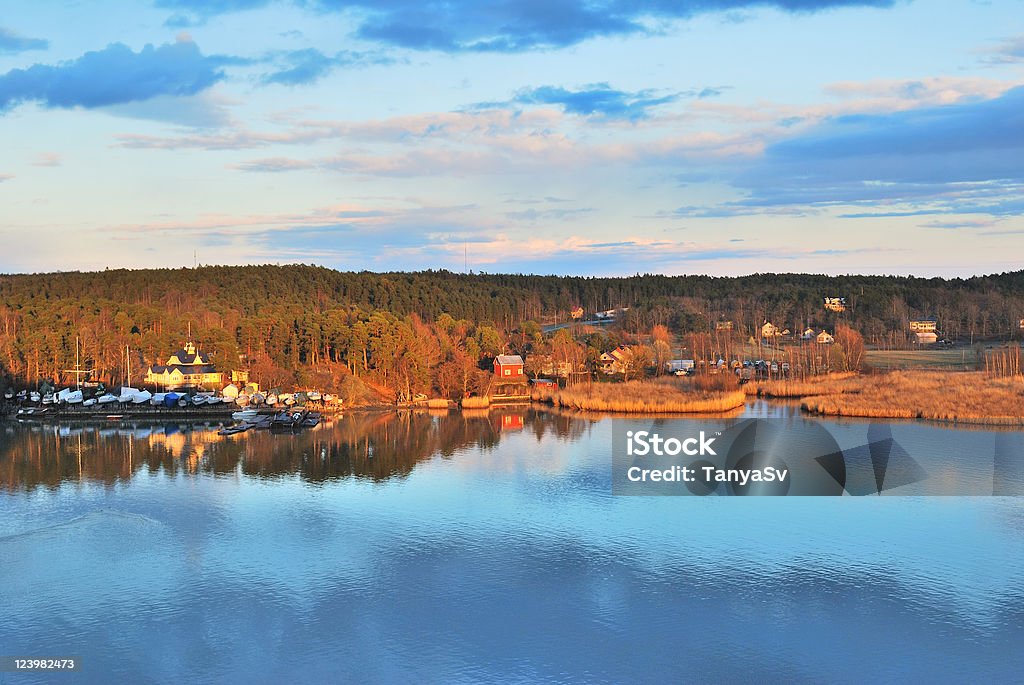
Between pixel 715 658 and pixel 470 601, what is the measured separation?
12.5 ft

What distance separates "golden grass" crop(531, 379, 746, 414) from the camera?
35.7 meters

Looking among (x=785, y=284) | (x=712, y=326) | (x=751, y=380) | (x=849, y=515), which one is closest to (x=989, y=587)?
(x=849, y=515)

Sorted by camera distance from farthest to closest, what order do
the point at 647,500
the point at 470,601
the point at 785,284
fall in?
the point at 785,284 → the point at 647,500 → the point at 470,601

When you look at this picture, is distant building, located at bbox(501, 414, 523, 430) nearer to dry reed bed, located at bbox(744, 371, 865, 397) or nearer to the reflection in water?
the reflection in water

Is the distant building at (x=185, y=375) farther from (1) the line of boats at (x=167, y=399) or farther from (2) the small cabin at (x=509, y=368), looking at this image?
(2) the small cabin at (x=509, y=368)

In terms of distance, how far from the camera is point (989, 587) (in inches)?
542

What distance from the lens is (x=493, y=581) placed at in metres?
14.2

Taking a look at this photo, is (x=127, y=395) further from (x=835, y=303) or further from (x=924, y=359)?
(x=835, y=303)

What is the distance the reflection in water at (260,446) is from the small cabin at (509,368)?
8.53 metres

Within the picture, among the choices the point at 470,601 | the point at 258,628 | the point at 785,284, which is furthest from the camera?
the point at 785,284

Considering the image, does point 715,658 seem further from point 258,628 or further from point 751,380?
point 751,380

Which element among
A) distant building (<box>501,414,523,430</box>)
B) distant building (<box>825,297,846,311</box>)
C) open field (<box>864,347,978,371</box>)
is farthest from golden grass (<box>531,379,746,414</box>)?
distant building (<box>825,297,846,311</box>)

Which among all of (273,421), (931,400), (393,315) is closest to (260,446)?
(273,421)

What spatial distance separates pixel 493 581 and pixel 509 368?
33.4 m
